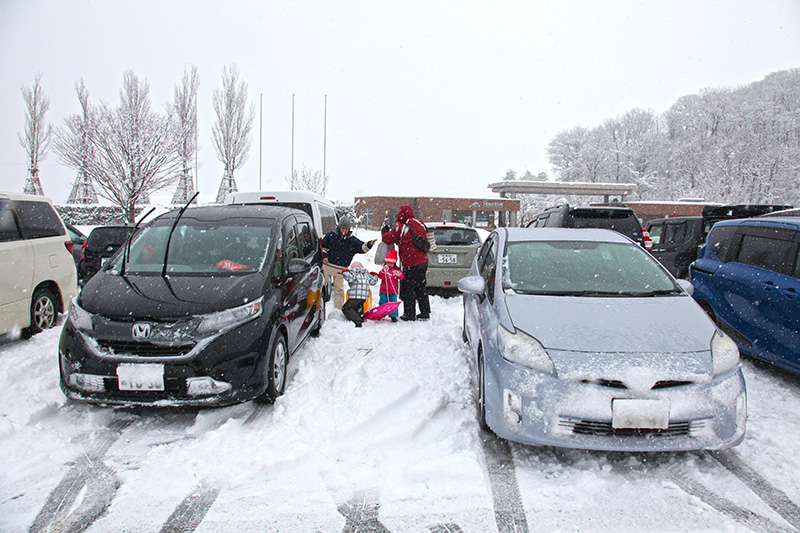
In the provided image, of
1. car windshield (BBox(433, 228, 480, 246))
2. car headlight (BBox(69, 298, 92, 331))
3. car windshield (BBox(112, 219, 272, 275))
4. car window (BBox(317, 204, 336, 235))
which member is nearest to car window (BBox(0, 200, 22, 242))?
car windshield (BBox(112, 219, 272, 275))

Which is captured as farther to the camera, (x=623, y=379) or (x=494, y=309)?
(x=494, y=309)

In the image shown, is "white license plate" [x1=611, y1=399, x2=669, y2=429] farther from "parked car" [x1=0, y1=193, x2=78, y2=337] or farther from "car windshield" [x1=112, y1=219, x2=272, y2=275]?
"parked car" [x1=0, y1=193, x2=78, y2=337]

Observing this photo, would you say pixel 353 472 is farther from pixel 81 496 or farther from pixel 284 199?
pixel 284 199

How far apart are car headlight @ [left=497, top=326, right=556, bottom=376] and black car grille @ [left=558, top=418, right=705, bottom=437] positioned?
0.34m

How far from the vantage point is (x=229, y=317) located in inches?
133

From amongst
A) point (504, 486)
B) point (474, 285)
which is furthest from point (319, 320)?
point (504, 486)

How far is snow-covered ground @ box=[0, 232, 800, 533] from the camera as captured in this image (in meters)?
2.38

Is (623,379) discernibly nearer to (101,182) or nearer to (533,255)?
(533,255)

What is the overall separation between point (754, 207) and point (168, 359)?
428 inches

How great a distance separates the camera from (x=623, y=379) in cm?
258

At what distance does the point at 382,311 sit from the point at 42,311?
14.5 ft

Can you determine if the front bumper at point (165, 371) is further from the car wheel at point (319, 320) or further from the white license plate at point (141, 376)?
the car wheel at point (319, 320)

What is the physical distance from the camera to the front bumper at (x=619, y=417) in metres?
2.57

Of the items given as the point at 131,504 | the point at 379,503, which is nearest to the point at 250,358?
the point at 131,504
